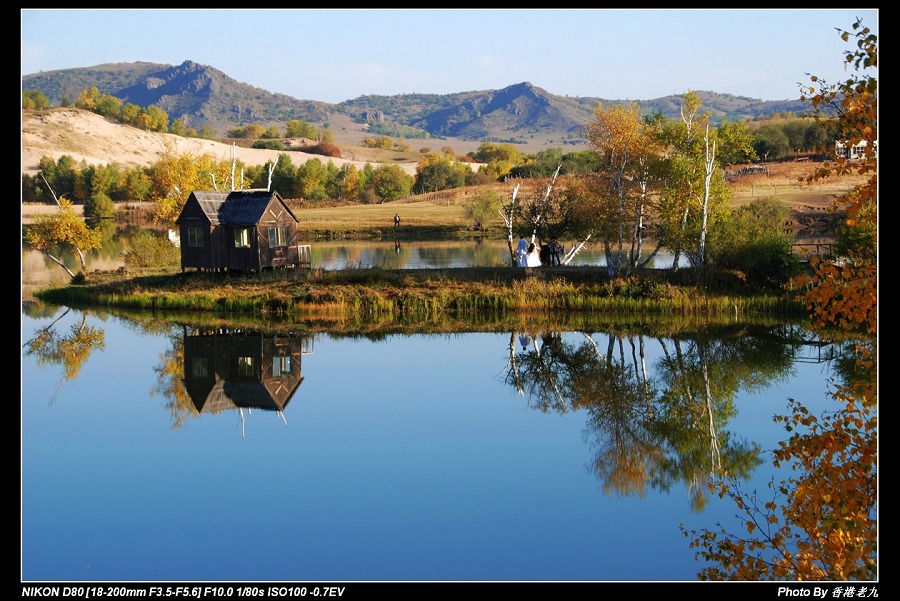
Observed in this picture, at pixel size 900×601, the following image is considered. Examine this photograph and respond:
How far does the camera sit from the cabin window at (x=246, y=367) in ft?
83.5

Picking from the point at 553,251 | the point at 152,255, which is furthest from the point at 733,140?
the point at 152,255

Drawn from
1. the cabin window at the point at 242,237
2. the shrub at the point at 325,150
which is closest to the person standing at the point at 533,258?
the cabin window at the point at 242,237

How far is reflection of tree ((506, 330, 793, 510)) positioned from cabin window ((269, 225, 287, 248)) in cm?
1369

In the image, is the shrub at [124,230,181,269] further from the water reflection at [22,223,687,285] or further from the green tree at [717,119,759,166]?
the green tree at [717,119,759,166]

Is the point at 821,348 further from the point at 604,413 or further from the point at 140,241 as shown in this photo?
the point at 140,241

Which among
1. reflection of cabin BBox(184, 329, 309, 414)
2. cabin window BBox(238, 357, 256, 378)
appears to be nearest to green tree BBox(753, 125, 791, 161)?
reflection of cabin BBox(184, 329, 309, 414)

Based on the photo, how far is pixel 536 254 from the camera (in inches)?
1415

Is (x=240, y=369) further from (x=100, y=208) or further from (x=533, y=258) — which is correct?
(x=100, y=208)

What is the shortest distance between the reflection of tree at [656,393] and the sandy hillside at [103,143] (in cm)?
11039

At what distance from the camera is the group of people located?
35562mm

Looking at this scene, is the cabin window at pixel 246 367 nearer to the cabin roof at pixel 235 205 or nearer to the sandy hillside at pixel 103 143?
the cabin roof at pixel 235 205
